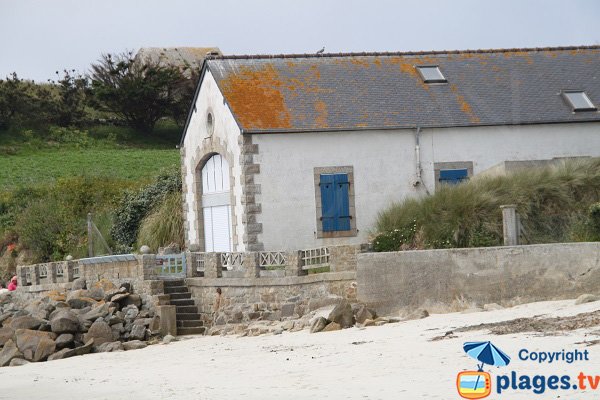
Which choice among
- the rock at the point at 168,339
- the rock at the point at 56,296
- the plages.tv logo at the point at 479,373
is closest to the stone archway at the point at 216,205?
the rock at the point at 56,296

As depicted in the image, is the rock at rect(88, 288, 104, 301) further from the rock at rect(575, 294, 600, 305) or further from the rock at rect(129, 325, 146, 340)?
the rock at rect(575, 294, 600, 305)

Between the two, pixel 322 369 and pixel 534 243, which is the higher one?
pixel 534 243

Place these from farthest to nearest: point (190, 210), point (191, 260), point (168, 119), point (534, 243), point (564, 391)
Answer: point (168, 119), point (190, 210), point (191, 260), point (534, 243), point (564, 391)

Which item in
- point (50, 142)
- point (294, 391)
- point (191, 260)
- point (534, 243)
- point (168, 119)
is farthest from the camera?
point (168, 119)

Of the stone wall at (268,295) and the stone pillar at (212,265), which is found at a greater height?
the stone pillar at (212,265)

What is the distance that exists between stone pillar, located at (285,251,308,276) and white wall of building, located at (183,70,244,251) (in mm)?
3168

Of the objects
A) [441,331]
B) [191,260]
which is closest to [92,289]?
[191,260]

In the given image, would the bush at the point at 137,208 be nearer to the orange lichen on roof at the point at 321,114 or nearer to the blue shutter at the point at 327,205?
the orange lichen on roof at the point at 321,114

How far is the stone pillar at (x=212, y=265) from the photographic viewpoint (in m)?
25.0

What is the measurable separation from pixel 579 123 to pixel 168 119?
3217 centimetres

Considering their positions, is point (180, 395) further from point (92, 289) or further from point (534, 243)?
point (92, 289)

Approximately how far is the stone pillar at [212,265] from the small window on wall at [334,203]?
102 inches

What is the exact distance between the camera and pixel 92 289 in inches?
1049

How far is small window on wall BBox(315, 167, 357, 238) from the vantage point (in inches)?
1043
